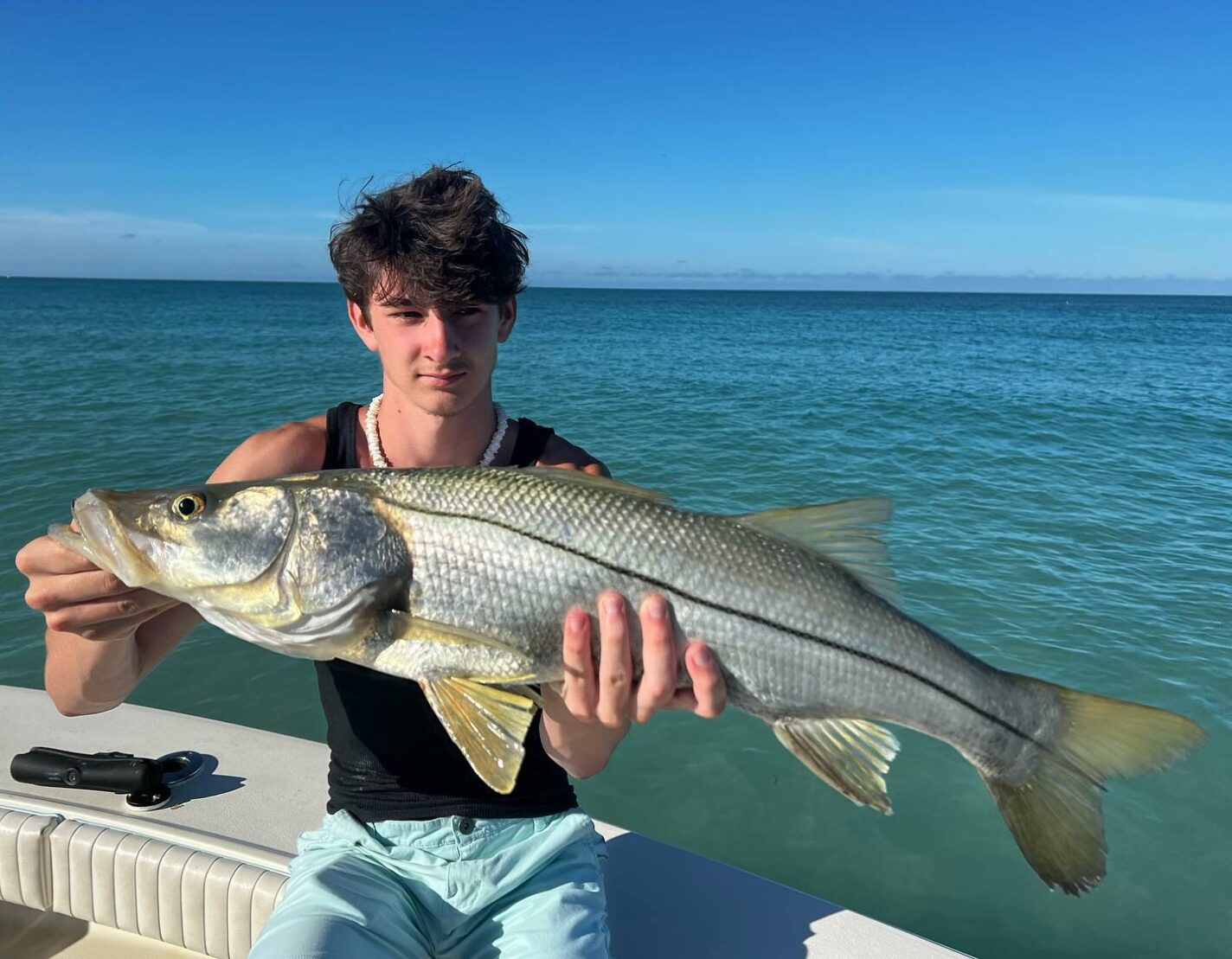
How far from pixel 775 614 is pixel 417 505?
104cm

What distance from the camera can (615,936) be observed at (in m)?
2.61

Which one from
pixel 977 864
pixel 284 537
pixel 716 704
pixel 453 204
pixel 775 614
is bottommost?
pixel 977 864

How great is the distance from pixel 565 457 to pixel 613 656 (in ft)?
3.74

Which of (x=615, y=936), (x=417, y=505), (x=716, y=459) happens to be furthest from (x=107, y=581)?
(x=716, y=459)

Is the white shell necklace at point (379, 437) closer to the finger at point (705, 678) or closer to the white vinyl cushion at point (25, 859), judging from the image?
the finger at point (705, 678)

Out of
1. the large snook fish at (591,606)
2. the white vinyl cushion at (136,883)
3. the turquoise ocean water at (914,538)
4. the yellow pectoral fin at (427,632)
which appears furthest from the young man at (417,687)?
the turquoise ocean water at (914,538)

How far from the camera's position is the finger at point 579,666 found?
216 centimetres

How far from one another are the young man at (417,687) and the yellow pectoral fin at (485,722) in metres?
0.19

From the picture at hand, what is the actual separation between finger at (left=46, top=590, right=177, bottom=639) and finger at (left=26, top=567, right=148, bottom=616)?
0.06ft

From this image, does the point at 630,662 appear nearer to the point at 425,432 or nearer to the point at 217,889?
the point at 425,432

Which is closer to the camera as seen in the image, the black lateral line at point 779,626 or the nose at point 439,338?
the black lateral line at point 779,626

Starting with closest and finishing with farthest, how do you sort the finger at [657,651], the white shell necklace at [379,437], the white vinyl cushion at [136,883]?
the finger at [657,651], the white vinyl cushion at [136,883], the white shell necklace at [379,437]

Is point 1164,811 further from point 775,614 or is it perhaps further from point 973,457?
point 973,457

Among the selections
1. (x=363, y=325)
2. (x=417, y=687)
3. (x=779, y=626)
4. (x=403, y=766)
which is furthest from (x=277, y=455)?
(x=779, y=626)
